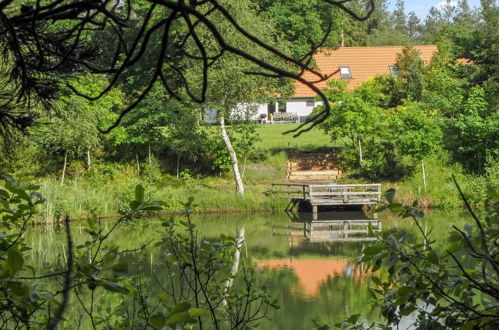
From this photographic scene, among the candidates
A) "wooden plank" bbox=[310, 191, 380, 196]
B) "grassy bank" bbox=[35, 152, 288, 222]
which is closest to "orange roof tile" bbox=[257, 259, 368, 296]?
"grassy bank" bbox=[35, 152, 288, 222]

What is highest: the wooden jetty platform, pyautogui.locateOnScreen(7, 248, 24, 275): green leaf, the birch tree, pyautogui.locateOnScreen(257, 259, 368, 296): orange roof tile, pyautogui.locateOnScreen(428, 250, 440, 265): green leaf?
the birch tree

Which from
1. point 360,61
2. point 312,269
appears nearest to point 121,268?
point 312,269

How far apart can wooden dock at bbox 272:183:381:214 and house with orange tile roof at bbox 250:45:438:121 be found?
12218 millimetres

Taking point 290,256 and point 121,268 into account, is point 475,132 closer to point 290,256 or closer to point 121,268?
point 290,256

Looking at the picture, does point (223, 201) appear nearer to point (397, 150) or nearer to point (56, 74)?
point (397, 150)

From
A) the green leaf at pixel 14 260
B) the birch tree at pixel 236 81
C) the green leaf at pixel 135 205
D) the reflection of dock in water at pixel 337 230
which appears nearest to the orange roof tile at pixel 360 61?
the birch tree at pixel 236 81

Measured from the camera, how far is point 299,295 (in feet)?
40.2

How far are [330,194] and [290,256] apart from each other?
6.31m

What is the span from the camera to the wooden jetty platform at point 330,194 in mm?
21750

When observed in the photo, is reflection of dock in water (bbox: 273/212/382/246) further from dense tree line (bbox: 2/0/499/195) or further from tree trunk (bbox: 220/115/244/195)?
dense tree line (bbox: 2/0/499/195)

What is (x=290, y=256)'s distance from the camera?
619 inches

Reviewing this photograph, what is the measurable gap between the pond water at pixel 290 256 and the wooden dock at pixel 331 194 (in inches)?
18.2

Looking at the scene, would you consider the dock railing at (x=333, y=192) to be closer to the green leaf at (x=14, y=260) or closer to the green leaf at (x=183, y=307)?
the green leaf at (x=183, y=307)

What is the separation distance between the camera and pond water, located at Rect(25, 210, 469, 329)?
1112 cm
